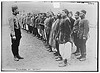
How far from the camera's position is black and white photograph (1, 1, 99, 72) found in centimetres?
173

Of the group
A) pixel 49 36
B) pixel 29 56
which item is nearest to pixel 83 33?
pixel 49 36

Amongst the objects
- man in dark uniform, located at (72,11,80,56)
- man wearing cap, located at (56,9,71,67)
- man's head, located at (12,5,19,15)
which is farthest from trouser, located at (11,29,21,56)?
man in dark uniform, located at (72,11,80,56)

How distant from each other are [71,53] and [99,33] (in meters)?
0.31

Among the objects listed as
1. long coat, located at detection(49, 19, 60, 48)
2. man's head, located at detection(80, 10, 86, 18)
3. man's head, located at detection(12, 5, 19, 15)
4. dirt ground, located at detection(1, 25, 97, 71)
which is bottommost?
dirt ground, located at detection(1, 25, 97, 71)

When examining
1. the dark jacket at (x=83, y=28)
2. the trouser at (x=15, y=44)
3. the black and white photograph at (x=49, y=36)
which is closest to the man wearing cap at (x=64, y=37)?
the black and white photograph at (x=49, y=36)

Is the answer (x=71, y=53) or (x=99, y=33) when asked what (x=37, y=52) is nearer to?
(x=71, y=53)

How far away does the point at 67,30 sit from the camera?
173 cm

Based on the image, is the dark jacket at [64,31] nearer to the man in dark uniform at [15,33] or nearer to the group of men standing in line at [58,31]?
the group of men standing in line at [58,31]

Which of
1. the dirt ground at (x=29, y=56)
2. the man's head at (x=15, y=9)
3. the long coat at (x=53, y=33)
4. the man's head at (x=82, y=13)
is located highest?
the man's head at (x=15, y=9)

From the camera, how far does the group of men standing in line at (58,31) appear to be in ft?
5.67

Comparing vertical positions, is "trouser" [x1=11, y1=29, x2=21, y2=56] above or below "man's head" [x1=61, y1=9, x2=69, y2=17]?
below

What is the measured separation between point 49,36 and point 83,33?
31 cm

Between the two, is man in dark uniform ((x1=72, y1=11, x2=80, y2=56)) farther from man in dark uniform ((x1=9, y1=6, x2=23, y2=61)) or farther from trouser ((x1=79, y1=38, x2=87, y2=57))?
man in dark uniform ((x1=9, y1=6, x2=23, y2=61))

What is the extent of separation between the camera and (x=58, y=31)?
1728mm
